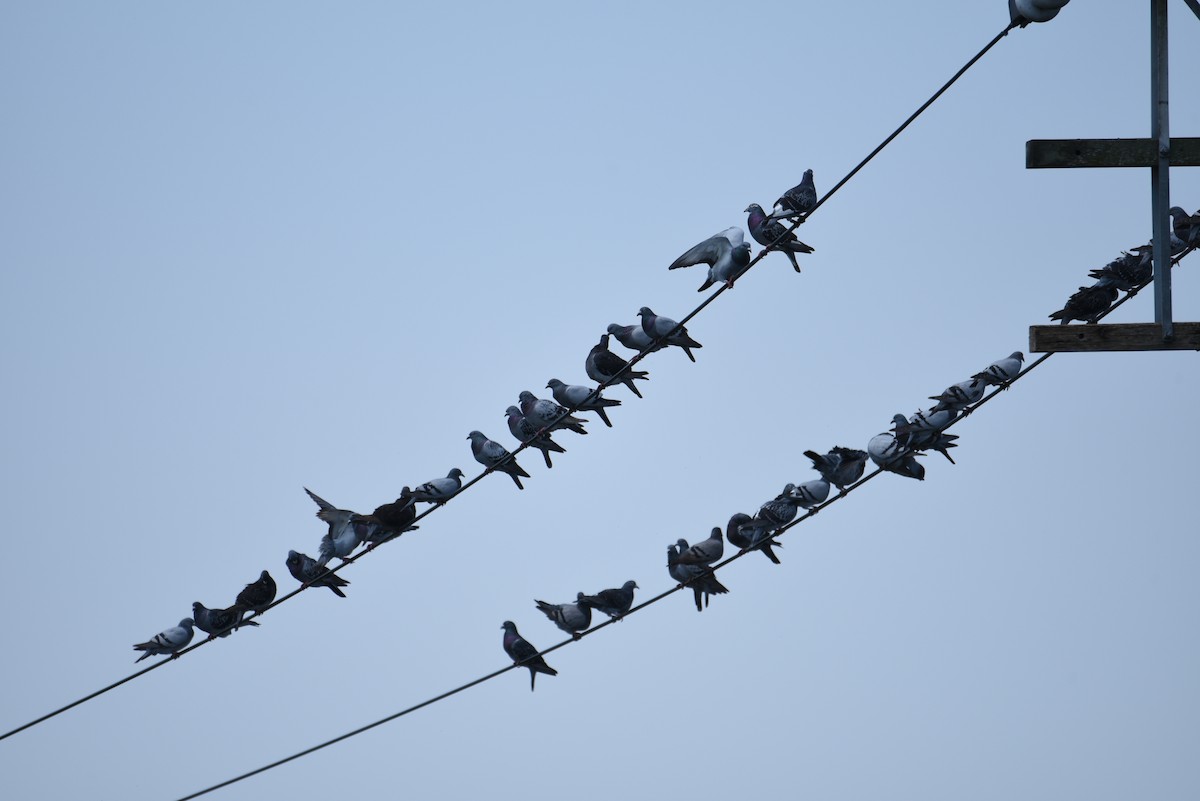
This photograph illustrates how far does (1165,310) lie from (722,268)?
394cm

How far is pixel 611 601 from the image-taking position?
12867 millimetres

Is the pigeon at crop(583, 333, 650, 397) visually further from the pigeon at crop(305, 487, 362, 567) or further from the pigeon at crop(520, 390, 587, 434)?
the pigeon at crop(305, 487, 362, 567)

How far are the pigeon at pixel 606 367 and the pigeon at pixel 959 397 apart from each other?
7.12 feet

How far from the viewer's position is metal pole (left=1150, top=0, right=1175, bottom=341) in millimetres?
8008

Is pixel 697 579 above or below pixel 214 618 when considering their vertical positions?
below

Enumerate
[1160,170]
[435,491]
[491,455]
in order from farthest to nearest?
[491,455] < [435,491] < [1160,170]

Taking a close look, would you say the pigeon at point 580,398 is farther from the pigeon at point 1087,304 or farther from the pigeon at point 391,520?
the pigeon at point 1087,304

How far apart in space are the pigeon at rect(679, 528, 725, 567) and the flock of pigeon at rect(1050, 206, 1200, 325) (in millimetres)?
3302

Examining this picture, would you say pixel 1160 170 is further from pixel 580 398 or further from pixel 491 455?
pixel 491 455

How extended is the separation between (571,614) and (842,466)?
2462mm

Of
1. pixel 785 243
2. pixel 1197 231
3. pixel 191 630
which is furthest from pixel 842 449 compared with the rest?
pixel 191 630

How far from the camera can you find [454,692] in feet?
30.0

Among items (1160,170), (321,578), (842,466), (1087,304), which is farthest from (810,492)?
(1160,170)

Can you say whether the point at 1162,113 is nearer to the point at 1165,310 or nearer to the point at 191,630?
the point at 1165,310
